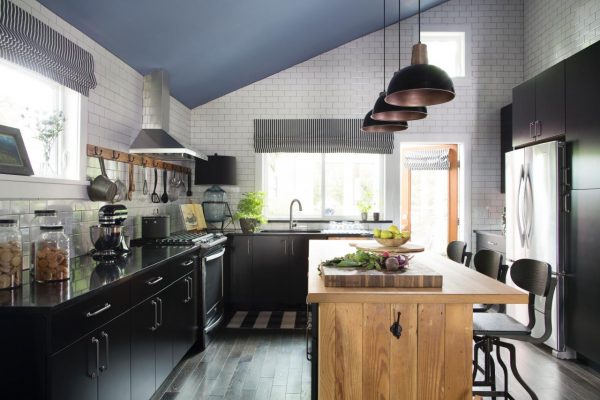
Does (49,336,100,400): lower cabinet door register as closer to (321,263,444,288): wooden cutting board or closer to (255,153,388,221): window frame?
(321,263,444,288): wooden cutting board

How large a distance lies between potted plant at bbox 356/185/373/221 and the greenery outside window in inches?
148

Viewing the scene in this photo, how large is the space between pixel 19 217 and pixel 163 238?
1.71 m

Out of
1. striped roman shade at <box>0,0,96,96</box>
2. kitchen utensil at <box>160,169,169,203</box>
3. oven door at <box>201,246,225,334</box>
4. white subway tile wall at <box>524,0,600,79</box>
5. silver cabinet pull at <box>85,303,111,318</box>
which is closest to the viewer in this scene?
silver cabinet pull at <box>85,303,111,318</box>

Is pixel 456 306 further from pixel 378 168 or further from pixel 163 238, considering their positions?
pixel 378 168

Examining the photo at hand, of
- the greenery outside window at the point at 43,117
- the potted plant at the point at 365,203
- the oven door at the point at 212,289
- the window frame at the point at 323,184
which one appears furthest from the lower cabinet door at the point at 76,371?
the potted plant at the point at 365,203

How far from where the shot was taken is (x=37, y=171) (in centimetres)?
288

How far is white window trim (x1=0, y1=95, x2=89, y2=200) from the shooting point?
2400 mm

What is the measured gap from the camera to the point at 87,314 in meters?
2.06

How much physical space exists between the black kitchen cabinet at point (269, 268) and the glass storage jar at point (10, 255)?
10.9 ft

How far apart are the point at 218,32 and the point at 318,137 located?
226 cm

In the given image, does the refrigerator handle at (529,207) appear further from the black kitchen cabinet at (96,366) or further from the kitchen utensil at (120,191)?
the kitchen utensil at (120,191)

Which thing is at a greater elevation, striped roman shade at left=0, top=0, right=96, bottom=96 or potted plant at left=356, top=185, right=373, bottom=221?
striped roman shade at left=0, top=0, right=96, bottom=96

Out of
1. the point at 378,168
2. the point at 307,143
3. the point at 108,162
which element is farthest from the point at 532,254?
the point at 108,162

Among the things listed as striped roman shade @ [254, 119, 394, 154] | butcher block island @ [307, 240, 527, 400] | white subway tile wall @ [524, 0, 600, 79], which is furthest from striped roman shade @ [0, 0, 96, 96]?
white subway tile wall @ [524, 0, 600, 79]
